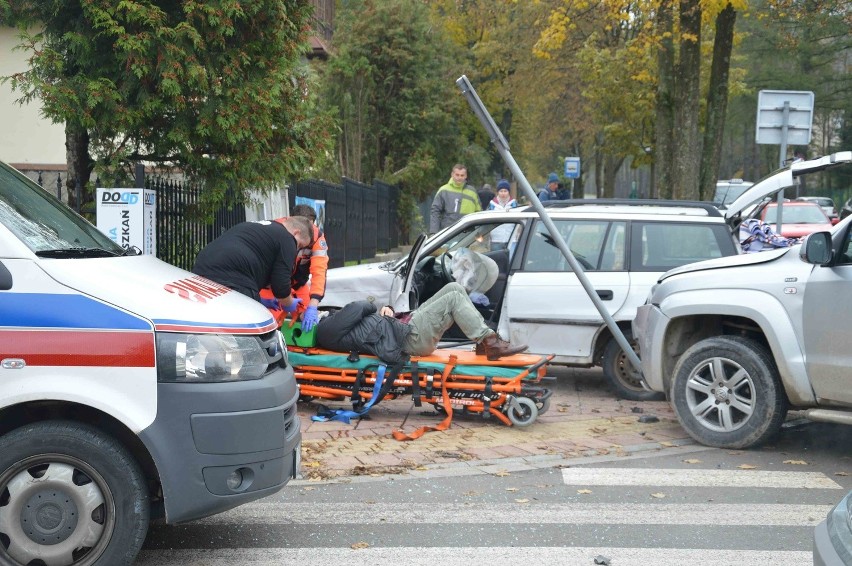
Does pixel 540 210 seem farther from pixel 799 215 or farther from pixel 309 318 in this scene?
pixel 799 215

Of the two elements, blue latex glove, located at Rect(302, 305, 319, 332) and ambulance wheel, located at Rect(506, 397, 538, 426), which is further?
blue latex glove, located at Rect(302, 305, 319, 332)

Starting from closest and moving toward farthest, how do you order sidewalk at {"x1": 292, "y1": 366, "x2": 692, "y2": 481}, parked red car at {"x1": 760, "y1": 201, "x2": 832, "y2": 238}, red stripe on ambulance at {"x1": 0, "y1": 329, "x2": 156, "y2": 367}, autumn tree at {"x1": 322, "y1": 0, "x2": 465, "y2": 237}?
red stripe on ambulance at {"x1": 0, "y1": 329, "x2": 156, "y2": 367} → sidewalk at {"x1": 292, "y1": 366, "x2": 692, "y2": 481} → parked red car at {"x1": 760, "y1": 201, "x2": 832, "y2": 238} → autumn tree at {"x1": 322, "y1": 0, "x2": 465, "y2": 237}

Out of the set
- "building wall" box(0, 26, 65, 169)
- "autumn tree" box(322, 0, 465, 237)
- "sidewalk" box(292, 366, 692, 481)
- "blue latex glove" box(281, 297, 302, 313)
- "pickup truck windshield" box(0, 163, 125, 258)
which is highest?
"autumn tree" box(322, 0, 465, 237)

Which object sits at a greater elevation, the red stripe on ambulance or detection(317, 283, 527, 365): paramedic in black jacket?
the red stripe on ambulance

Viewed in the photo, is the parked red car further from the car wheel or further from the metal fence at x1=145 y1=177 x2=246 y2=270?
the metal fence at x1=145 y1=177 x2=246 y2=270

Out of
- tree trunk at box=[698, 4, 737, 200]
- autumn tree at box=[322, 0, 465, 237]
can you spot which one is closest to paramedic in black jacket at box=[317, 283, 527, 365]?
tree trunk at box=[698, 4, 737, 200]

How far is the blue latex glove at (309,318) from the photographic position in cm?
827

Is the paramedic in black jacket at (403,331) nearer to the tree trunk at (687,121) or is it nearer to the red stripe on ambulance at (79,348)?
the red stripe on ambulance at (79,348)

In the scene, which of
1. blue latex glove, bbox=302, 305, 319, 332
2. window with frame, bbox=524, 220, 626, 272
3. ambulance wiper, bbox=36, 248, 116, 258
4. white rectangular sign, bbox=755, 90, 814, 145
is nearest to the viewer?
ambulance wiper, bbox=36, 248, 116, 258

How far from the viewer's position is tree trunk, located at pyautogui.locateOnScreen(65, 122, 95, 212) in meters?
10.5

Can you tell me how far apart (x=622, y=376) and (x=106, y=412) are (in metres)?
6.16

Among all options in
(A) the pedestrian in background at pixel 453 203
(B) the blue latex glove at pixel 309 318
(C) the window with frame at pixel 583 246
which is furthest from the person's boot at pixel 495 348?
(A) the pedestrian in background at pixel 453 203

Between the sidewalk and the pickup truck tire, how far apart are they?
1.17 ft

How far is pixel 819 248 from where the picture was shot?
22.6ft
